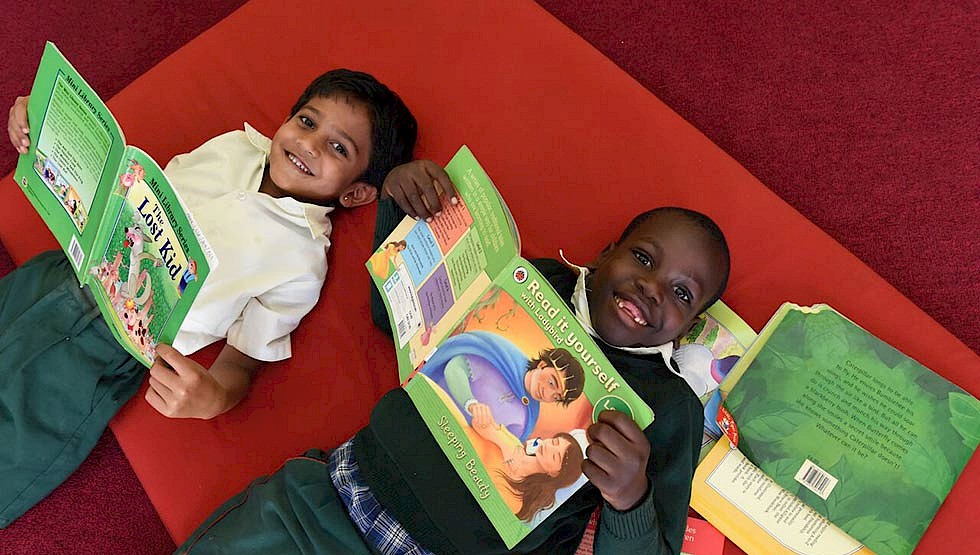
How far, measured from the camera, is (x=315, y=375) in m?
1.24

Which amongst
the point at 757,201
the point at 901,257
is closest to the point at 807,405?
the point at 757,201

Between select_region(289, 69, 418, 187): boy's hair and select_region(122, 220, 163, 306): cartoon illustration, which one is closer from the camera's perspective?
select_region(122, 220, 163, 306): cartoon illustration

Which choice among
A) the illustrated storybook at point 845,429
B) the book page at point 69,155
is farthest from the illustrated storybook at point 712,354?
the book page at point 69,155

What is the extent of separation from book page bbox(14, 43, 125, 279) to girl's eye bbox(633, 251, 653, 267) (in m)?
0.66

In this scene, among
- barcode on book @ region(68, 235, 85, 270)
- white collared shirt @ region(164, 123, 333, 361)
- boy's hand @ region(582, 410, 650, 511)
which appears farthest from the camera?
white collared shirt @ region(164, 123, 333, 361)

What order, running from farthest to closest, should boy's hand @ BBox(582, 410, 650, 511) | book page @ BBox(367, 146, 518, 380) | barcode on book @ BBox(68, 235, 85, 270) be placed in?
barcode on book @ BBox(68, 235, 85, 270) < book page @ BBox(367, 146, 518, 380) < boy's hand @ BBox(582, 410, 650, 511)

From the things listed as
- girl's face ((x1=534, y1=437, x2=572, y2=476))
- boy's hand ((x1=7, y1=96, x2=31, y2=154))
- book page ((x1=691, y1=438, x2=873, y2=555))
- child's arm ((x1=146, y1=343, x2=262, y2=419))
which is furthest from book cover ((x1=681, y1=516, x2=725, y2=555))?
boy's hand ((x1=7, y1=96, x2=31, y2=154))

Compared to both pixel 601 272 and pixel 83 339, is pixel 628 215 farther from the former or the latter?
pixel 83 339

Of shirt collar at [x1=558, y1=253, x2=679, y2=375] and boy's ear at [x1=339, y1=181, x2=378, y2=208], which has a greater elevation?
shirt collar at [x1=558, y1=253, x2=679, y2=375]

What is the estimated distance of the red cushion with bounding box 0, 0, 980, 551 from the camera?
121cm

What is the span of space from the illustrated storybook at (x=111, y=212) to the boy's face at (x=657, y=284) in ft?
1.61

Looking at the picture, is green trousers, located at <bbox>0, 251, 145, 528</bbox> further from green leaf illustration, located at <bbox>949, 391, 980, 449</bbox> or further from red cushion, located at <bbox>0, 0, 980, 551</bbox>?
green leaf illustration, located at <bbox>949, 391, 980, 449</bbox>

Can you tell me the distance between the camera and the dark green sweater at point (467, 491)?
995 millimetres

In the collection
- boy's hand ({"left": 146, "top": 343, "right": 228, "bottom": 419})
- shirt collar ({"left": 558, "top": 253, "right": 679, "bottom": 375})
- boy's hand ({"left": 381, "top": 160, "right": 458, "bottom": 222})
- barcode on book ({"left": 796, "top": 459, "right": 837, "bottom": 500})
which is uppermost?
boy's hand ({"left": 381, "top": 160, "right": 458, "bottom": 222})
